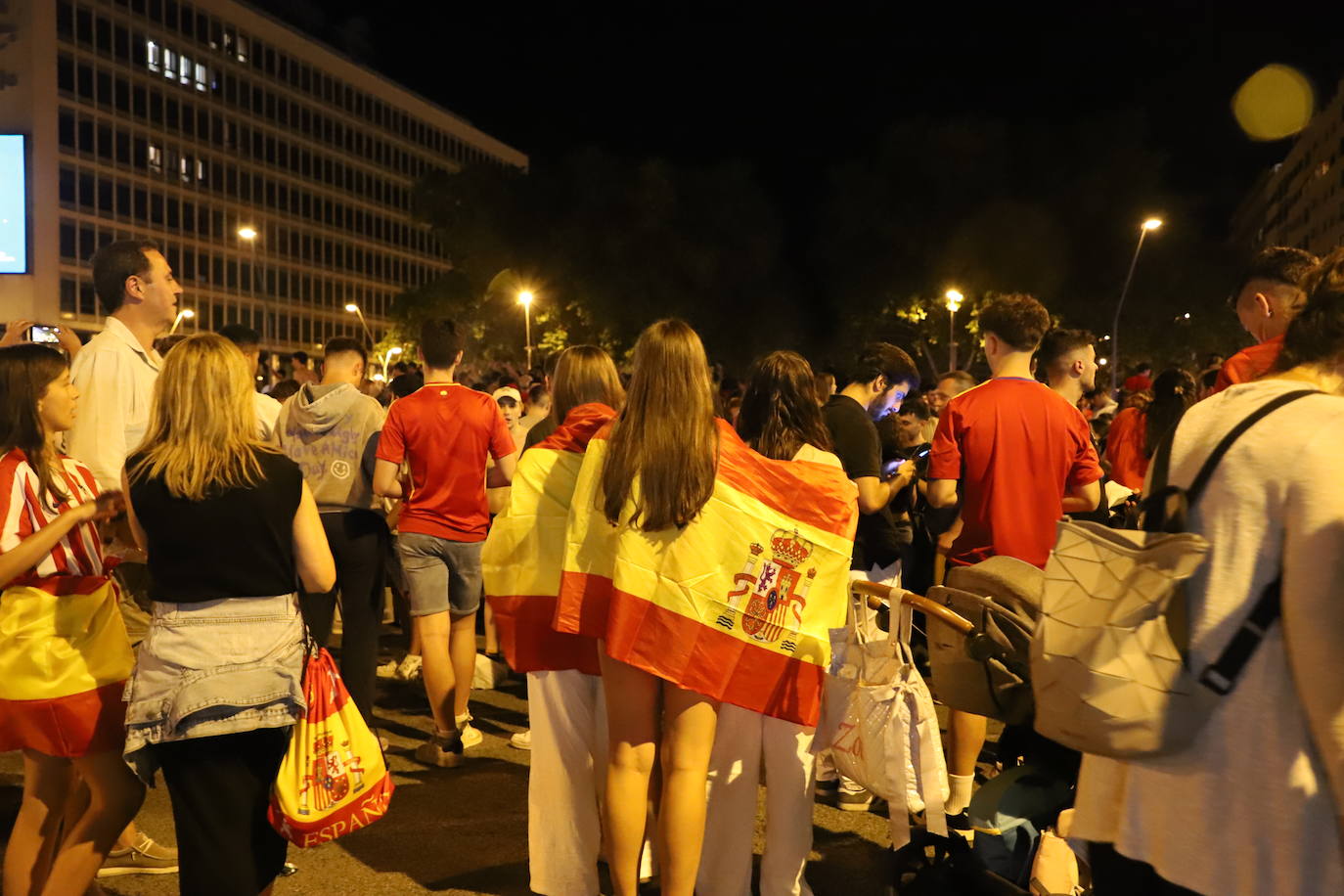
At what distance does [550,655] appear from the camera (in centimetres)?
451

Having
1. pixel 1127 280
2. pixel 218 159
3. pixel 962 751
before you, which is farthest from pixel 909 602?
pixel 218 159

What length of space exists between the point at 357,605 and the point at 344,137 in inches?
3724

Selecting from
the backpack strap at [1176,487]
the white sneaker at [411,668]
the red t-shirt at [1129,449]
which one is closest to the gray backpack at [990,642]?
the backpack strap at [1176,487]

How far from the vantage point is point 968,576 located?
12.2 feet

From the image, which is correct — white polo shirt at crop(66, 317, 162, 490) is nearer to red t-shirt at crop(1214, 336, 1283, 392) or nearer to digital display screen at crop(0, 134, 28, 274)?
red t-shirt at crop(1214, 336, 1283, 392)

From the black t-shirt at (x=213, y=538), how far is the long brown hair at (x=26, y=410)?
26.2 inches

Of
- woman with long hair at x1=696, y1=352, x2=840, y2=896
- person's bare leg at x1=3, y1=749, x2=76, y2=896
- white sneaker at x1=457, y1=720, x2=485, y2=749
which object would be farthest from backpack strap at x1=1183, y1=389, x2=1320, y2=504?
white sneaker at x1=457, y1=720, x2=485, y2=749

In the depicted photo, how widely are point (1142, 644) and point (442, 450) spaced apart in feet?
15.8

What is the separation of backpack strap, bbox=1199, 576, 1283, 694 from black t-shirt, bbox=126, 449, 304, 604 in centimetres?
255

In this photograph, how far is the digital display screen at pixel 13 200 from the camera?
43.4ft

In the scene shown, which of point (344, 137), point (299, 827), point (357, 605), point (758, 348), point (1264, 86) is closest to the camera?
point (299, 827)

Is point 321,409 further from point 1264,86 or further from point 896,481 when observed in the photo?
point 1264,86

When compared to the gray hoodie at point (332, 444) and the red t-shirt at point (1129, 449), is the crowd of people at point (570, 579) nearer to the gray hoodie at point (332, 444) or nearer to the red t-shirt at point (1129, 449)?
the gray hoodie at point (332, 444)

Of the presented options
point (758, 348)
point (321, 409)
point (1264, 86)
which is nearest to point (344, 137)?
point (758, 348)
